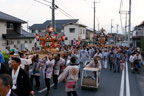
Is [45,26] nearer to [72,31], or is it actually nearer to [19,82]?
[72,31]

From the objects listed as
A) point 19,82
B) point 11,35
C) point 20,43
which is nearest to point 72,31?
point 20,43

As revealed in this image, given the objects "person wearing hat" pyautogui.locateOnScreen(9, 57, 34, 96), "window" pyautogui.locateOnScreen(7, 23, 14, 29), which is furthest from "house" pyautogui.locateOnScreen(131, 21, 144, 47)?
"person wearing hat" pyautogui.locateOnScreen(9, 57, 34, 96)

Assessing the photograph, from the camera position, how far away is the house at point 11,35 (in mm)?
17641

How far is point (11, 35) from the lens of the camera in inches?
739

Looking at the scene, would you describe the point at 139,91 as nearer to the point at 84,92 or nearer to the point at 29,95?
the point at 84,92

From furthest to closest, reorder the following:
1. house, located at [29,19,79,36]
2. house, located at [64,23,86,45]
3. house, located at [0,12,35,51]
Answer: house, located at [29,19,79,36] → house, located at [64,23,86,45] → house, located at [0,12,35,51]

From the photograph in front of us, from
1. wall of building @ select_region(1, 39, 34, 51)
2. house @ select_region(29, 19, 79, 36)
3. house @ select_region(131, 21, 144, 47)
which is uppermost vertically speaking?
house @ select_region(29, 19, 79, 36)

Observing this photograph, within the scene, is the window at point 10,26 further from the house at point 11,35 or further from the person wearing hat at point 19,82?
the person wearing hat at point 19,82

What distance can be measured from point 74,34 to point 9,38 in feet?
75.5

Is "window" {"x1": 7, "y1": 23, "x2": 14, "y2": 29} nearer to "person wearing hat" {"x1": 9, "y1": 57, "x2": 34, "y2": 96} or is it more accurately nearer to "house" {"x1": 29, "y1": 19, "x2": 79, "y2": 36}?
"person wearing hat" {"x1": 9, "y1": 57, "x2": 34, "y2": 96}

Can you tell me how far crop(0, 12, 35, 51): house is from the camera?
17.6 metres

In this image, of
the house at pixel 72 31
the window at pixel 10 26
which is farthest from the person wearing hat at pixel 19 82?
the house at pixel 72 31

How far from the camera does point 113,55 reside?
12.9 m

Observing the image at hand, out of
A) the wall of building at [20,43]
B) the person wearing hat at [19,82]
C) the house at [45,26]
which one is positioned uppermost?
the house at [45,26]
